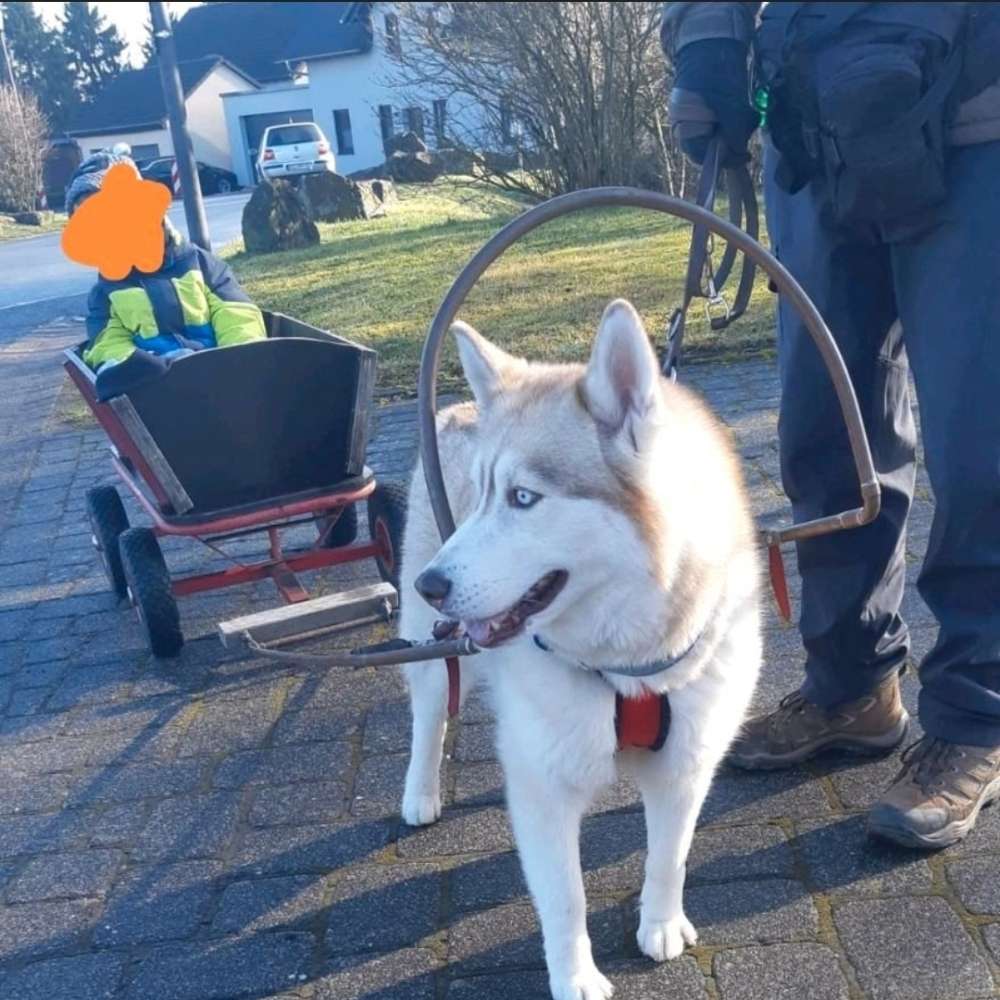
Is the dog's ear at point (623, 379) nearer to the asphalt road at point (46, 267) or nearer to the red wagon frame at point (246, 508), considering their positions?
the red wagon frame at point (246, 508)

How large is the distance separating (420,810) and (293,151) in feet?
110

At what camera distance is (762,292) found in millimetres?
9812

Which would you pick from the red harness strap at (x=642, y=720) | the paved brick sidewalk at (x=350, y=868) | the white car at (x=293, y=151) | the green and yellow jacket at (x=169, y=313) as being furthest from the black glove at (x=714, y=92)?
the white car at (x=293, y=151)

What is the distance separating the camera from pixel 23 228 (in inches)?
1379

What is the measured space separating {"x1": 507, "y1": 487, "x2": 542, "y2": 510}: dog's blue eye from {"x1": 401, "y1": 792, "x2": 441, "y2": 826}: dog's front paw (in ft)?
4.21

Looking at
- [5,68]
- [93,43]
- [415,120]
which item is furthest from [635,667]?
[5,68]

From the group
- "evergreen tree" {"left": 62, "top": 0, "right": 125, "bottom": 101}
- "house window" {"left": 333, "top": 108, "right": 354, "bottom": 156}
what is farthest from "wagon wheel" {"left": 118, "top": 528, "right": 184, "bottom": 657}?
"house window" {"left": 333, "top": 108, "right": 354, "bottom": 156}

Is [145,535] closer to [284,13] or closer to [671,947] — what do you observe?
[671,947]

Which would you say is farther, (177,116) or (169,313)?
(177,116)

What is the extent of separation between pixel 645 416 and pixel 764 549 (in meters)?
0.81

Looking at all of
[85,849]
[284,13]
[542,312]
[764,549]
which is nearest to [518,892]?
[764,549]

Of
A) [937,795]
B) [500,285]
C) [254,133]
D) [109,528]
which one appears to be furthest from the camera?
[254,133]

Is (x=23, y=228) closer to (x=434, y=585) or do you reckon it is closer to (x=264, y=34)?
(x=264, y=34)

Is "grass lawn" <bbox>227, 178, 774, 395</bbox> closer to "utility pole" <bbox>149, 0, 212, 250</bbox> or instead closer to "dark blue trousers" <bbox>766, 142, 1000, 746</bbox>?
"utility pole" <bbox>149, 0, 212, 250</bbox>
